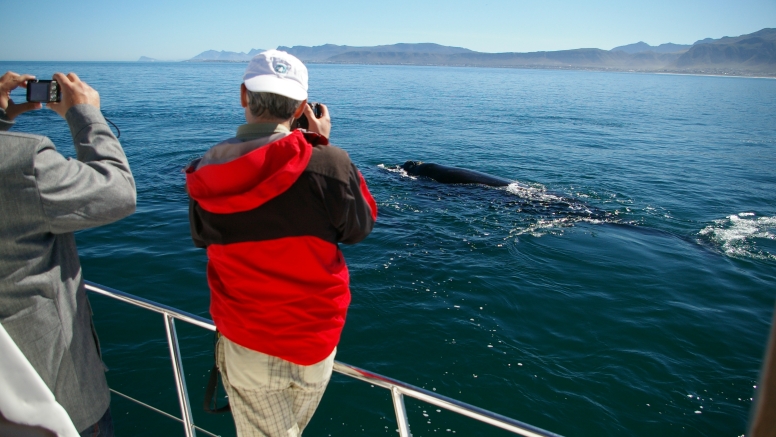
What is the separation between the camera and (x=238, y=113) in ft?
106

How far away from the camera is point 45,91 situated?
2.37 metres

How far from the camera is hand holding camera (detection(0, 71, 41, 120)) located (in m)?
2.48

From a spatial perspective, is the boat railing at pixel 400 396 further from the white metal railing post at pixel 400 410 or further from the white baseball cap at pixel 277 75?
the white baseball cap at pixel 277 75

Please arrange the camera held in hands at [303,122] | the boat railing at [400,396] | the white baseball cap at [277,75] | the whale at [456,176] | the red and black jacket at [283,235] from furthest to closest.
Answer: the whale at [456,176], the camera held in hands at [303,122], the boat railing at [400,396], the white baseball cap at [277,75], the red and black jacket at [283,235]

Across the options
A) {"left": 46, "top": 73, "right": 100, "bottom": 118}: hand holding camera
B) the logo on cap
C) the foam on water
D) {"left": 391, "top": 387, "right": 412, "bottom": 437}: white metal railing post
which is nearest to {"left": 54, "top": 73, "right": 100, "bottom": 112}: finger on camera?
{"left": 46, "top": 73, "right": 100, "bottom": 118}: hand holding camera

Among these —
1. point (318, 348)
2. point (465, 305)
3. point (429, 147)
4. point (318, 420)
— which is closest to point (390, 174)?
point (429, 147)

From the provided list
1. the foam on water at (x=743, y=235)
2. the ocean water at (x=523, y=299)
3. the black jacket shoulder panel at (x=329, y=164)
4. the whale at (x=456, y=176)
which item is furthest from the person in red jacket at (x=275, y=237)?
the whale at (x=456, y=176)

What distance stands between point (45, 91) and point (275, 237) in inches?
55.5

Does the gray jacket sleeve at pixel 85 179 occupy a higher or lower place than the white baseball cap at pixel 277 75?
lower

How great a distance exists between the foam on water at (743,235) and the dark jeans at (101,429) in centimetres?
1224

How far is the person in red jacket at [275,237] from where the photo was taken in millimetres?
2031

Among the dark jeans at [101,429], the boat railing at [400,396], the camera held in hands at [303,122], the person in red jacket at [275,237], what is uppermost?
the camera held in hands at [303,122]

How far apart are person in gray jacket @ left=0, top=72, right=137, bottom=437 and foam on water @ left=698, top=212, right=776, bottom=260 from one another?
12.4 meters

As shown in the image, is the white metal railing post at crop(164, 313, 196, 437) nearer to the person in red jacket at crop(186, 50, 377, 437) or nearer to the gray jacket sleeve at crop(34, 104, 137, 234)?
the person in red jacket at crop(186, 50, 377, 437)
